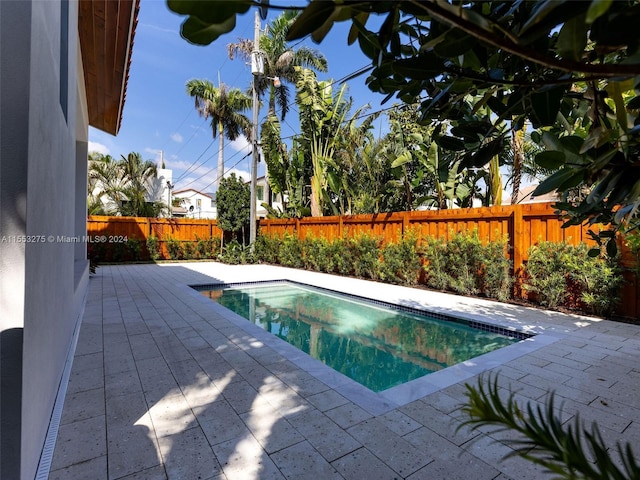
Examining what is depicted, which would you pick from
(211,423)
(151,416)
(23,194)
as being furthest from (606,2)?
(151,416)

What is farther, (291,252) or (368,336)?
(291,252)

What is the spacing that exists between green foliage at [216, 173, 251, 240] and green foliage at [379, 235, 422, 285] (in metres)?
7.99

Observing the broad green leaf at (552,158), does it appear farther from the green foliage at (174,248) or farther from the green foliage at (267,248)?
the green foliage at (174,248)

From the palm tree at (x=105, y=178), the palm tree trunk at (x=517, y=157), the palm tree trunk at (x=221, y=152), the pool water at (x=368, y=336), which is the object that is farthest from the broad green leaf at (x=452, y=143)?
the palm tree trunk at (x=221, y=152)

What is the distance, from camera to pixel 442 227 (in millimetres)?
8359

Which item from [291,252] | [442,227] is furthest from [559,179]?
[291,252]

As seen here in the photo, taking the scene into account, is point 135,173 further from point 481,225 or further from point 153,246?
point 481,225

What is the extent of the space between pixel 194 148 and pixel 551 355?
2910 cm

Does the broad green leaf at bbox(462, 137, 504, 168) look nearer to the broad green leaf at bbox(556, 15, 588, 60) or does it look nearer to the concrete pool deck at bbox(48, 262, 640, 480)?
the broad green leaf at bbox(556, 15, 588, 60)

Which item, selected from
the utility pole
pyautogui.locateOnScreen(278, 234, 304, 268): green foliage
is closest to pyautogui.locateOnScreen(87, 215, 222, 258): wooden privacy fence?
the utility pole

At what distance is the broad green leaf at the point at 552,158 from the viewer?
117cm

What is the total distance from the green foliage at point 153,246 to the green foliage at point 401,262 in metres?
10.3

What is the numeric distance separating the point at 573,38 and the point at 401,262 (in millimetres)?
8568

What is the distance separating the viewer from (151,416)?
2625 millimetres
